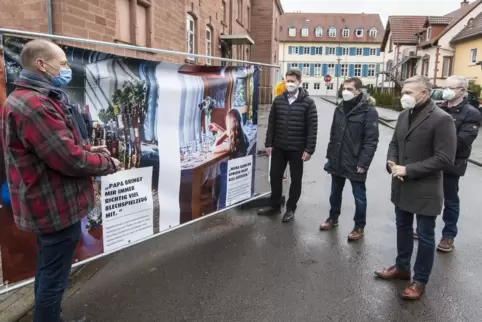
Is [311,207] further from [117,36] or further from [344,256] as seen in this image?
[117,36]

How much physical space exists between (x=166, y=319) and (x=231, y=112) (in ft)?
8.58

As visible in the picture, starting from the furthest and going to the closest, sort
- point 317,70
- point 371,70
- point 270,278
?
point 317,70 → point 371,70 → point 270,278

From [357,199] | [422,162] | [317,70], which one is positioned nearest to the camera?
[422,162]

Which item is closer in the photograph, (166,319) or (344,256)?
(166,319)

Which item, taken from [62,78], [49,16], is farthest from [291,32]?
[62,78]

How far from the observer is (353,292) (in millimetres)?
3666

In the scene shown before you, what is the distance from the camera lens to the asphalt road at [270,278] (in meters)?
3.32

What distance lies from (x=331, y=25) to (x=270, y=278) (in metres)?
79.8

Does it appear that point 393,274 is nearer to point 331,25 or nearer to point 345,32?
point 345,32

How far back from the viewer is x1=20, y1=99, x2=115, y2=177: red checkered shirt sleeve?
2289mm

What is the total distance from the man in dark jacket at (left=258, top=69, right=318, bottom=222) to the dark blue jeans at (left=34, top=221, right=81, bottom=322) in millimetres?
3303

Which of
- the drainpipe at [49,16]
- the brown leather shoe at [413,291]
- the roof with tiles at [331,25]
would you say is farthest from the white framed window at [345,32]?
the brown leather shoe at [413,291]

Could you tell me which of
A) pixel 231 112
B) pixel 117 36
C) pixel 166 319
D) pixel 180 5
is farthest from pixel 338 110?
Answer: pixel 180 5

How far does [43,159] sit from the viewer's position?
235cm
